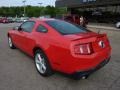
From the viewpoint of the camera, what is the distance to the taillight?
4.03 metres

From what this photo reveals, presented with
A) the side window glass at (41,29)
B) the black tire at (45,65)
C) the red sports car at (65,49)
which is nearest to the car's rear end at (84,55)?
the red sports car at (65,49)

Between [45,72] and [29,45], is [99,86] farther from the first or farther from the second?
[29,45]

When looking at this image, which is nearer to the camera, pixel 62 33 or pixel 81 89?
pixel 81 89

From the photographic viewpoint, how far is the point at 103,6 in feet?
103

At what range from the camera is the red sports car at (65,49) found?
4045 millimetres

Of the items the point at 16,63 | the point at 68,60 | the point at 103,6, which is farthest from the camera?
the point at 103,6

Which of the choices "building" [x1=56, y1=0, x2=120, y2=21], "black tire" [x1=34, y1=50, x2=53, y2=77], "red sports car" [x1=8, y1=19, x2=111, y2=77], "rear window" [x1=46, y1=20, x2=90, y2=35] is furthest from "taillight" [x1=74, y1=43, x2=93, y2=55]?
"building" [x1=56, y1=0, x2=120, y2=21]

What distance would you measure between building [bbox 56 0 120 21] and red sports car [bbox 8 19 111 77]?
2325 cm

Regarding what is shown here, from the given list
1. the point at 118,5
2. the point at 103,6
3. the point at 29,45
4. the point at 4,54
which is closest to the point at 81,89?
the point at 29,45

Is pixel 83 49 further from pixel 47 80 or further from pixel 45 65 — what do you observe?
pixel 47 80

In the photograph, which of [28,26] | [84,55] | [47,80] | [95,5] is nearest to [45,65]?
[47,80]

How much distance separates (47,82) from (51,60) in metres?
0.60

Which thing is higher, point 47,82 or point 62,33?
point 62,33

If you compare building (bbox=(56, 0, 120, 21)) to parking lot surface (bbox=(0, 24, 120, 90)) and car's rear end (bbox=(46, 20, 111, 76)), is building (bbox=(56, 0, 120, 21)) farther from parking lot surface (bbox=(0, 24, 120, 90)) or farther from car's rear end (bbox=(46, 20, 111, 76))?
car's rear end (bbox=(46, 20, 111, 76))
